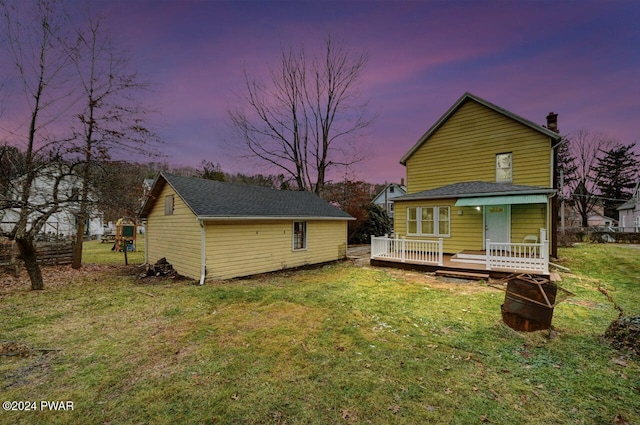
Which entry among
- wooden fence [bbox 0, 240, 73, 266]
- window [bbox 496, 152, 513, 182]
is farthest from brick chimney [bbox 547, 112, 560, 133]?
wooden fence [bbox 0, 240, 73, 266]

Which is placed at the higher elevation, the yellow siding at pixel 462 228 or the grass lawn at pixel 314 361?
the yellow siding at pixel 462 228

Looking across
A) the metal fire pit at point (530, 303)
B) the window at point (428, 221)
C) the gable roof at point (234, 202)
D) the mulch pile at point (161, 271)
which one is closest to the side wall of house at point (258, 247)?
the gable roof at point (234, 202)

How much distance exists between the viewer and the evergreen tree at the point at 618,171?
34.8m

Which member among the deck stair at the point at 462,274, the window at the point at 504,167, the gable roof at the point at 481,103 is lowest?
the deck stair at the point at 462,274

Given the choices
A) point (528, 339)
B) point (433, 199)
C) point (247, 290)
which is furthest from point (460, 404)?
point (433, 199)

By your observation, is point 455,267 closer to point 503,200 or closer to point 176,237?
point 503,200

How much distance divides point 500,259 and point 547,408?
7.13 metres

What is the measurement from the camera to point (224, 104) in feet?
72.7

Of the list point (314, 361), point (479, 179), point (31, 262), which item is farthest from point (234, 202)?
point (479, 179)

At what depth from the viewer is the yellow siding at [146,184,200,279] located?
9648 millimetres

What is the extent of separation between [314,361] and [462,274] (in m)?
7.38

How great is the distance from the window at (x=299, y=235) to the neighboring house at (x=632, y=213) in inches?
A: 1335

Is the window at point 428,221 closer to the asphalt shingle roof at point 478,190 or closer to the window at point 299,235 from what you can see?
the asphalt shingle roof at point 478,190

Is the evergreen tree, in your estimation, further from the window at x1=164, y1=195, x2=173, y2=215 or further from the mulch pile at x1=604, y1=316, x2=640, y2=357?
the window at x1=164, y1=195, x2=173, y2=215
